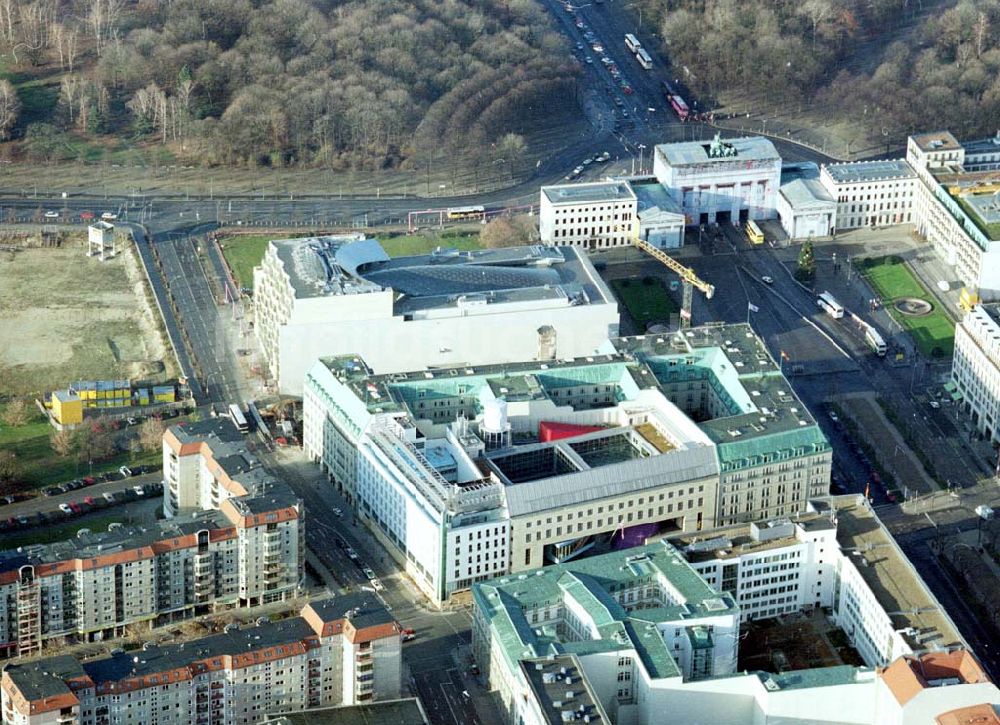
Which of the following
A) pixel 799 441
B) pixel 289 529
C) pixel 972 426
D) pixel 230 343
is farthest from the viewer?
pixel 230 343

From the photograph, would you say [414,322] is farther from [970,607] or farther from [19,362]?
[970,607]

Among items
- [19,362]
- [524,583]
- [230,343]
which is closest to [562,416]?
[524,583]

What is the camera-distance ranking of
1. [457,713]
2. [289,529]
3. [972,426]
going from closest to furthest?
[457,713] < [289,529] < [972,426]

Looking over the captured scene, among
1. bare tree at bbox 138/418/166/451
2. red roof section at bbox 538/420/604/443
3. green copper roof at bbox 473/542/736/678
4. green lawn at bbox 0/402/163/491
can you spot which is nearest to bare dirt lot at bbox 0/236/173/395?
green lawn at bbox 0/402/163/491

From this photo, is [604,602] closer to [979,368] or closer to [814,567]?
[814,567]

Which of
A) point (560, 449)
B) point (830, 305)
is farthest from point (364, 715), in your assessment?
point (830, 305)

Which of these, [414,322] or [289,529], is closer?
[289,529]
